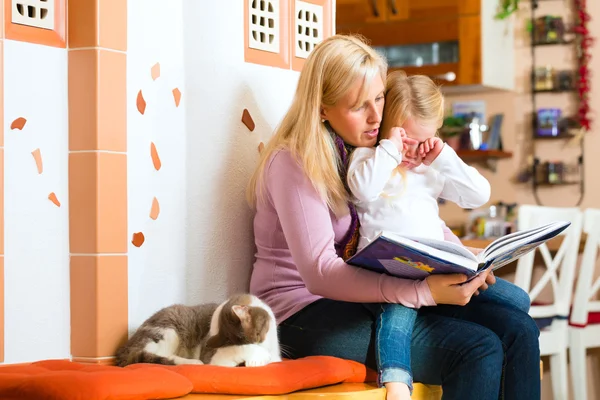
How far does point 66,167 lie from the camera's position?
70.9 inches

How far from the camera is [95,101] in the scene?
177 centimetres

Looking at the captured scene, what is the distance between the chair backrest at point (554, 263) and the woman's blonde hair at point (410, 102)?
1.42 metres

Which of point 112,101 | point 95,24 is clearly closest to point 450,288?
point 112,101

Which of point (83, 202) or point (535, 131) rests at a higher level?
point (535, 131)

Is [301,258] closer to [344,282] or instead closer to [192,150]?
[344,282]

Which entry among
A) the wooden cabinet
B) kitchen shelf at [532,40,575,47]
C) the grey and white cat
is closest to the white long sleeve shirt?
the grey and white cat

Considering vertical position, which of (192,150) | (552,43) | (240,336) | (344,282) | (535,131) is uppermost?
(552,43)

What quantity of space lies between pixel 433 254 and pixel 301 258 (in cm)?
35

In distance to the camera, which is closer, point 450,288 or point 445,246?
point 445,246

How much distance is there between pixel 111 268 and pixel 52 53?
49 cm

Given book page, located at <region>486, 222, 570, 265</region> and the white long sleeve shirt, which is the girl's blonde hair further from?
book page, located at <region>486, 222, 570, 265</region>

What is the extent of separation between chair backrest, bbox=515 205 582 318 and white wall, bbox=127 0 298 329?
1.52m

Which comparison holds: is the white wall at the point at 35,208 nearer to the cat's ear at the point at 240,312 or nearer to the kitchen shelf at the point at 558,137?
the cat's ear at the point at 240,312

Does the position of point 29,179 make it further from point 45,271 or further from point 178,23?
point 178,23
